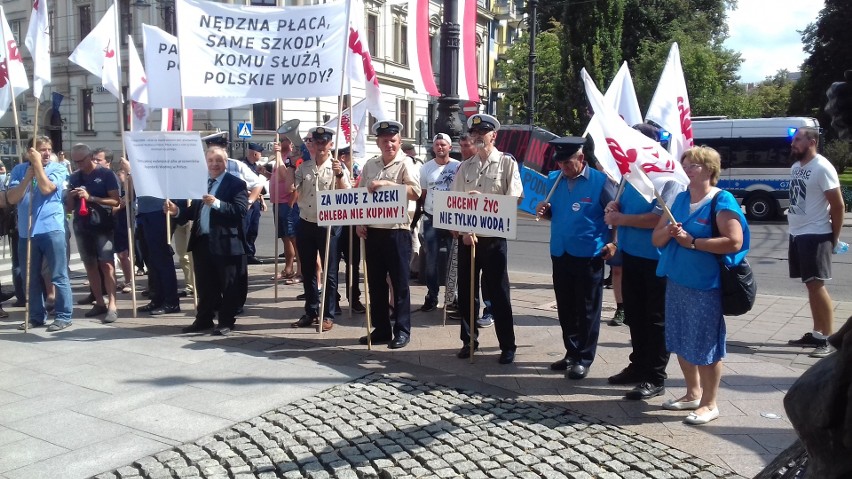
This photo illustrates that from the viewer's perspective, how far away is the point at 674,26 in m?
37.6

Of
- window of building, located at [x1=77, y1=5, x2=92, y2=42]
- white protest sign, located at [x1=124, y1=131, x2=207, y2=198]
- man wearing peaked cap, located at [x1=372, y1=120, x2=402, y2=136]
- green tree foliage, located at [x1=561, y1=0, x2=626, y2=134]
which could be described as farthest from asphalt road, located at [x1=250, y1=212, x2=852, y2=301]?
window of building, located at [x1=77, y1=5, x2=92, y2=42]

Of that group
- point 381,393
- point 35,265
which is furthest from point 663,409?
point 35,265

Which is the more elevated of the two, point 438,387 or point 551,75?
point 551,75

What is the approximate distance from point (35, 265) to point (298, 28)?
3479 mm

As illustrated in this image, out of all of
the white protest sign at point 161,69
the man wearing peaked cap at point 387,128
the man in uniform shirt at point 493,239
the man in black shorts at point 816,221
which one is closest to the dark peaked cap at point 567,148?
the man in uniform shirt at point 493,239

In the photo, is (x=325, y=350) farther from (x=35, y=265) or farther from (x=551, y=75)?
(x=551, y=75)

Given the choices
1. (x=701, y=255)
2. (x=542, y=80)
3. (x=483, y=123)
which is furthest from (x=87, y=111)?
(x=701, y=255)

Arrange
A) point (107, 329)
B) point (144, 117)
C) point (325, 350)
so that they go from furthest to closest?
1. point (144, 117)
2. point (107, 329)
3. point (325, 350)

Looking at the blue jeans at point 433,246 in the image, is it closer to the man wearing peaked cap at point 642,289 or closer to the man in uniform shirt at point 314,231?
the man in uniform shirt at point 314,231

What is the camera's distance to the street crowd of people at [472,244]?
491 cm

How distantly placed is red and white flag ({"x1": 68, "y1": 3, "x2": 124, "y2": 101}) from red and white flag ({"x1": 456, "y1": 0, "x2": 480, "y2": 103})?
3763 millimetres

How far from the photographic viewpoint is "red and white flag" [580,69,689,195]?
499 centimetres

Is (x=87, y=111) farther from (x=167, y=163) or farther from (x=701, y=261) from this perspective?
(x=701, y=261)

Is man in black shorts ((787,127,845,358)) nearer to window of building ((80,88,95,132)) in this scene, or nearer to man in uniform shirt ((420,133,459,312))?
man in uniform shirt ((420,133,459,312))
